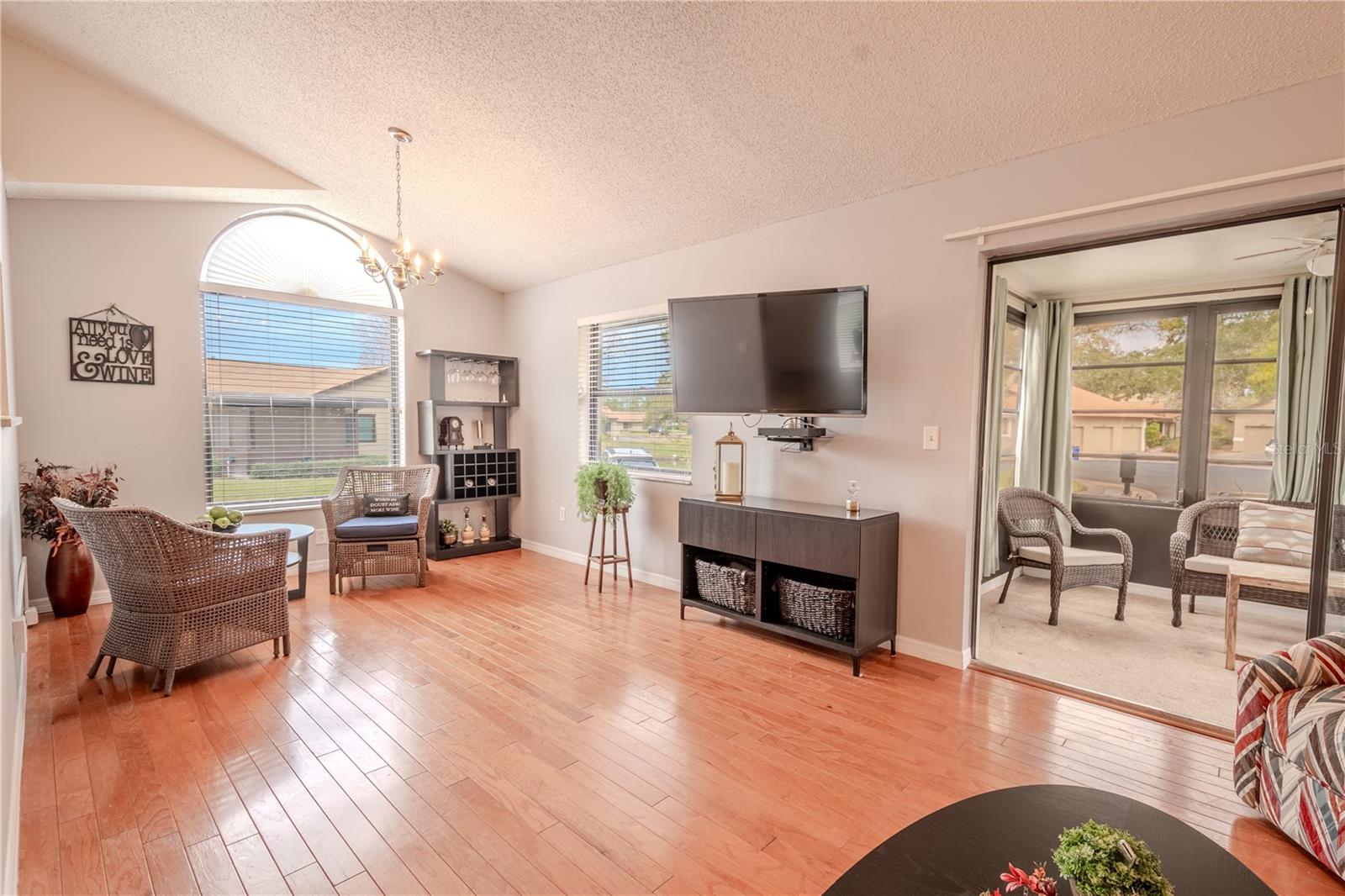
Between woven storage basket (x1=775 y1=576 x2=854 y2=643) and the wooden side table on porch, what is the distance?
6.18 ft

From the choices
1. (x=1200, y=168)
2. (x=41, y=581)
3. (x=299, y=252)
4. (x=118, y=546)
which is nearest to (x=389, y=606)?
(x=118, y=546)

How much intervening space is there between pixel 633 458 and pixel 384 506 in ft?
6.50

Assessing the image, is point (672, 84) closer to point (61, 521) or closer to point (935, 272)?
point (935, 272)

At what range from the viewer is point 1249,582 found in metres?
3.06

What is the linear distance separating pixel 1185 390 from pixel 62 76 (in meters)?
7.34

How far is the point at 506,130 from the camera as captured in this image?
3.43m

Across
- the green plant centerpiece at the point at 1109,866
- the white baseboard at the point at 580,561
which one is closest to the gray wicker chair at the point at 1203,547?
the white baseboard at the point at 580,561

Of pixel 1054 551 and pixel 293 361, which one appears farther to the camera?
pixel 293 361

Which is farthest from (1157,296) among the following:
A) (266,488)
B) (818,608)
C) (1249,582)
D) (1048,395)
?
(266,488)

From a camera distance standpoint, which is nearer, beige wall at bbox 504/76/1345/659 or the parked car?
beige wall at bbox 504/76/1345/659

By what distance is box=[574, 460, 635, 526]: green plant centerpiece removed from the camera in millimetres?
4543

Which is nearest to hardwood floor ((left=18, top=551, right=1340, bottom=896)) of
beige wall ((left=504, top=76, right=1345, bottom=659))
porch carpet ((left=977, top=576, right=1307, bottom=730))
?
porch carpet ((left=977, top=576, right=1307, bottom=730))

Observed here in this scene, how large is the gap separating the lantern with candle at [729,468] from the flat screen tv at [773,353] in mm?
219

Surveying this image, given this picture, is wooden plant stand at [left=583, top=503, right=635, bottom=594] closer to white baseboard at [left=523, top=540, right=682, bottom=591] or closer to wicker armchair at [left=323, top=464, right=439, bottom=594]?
white baseboard at [left=523, top=540, right=682, bottom=591]
